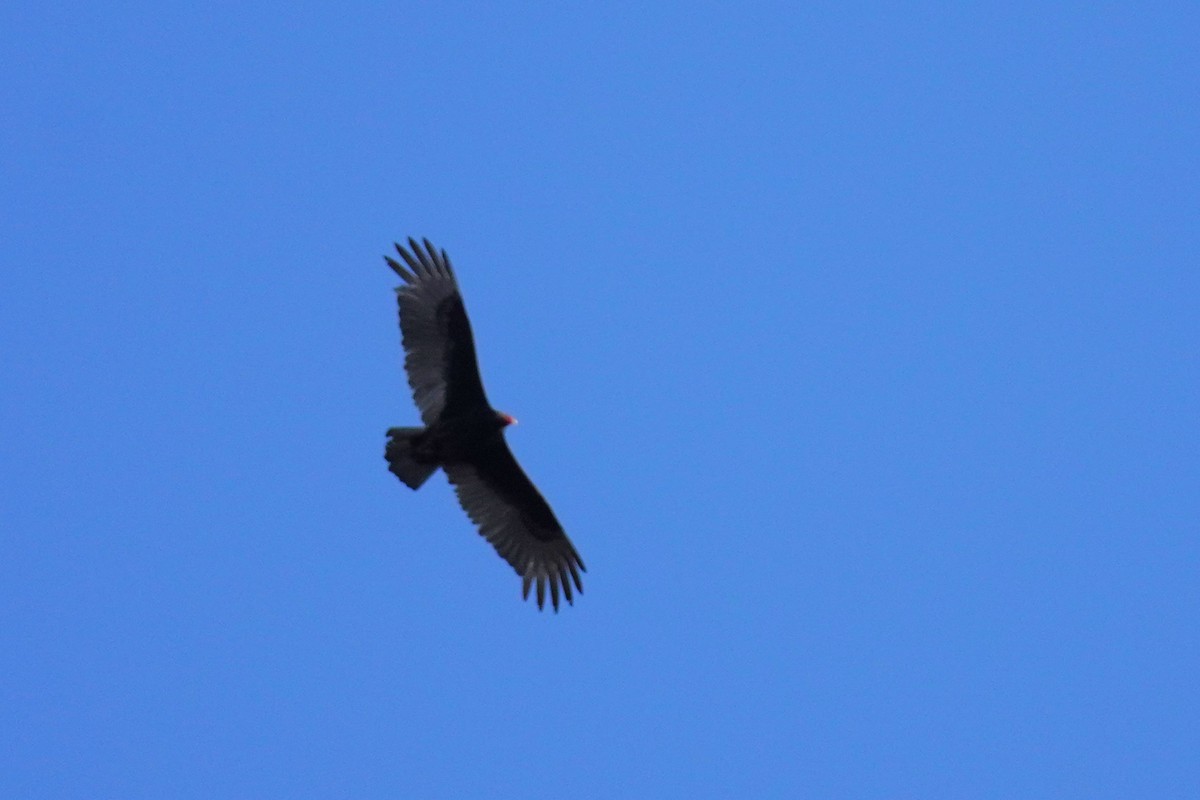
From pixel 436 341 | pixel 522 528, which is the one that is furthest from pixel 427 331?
pixel 522 528

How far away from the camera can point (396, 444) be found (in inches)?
658

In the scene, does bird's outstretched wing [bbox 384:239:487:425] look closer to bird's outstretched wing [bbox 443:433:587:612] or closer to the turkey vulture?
the turkey vulture

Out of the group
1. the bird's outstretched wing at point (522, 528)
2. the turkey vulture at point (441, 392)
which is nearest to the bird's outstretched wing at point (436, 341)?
the turkey vulture at point (441, 392)

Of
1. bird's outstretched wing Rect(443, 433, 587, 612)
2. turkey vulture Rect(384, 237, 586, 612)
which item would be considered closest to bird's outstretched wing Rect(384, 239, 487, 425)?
turkey vulture Rect(384, 237, 586, 612)

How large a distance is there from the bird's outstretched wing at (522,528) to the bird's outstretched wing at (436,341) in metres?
0.96

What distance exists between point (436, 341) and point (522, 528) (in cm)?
227

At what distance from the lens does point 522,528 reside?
17.5 m

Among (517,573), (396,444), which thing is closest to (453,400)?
(396,444)

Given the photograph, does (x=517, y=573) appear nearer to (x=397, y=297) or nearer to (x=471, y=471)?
(x=471, y=471)

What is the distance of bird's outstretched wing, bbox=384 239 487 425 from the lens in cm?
1652

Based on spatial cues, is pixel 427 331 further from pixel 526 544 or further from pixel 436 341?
pixel 526 544

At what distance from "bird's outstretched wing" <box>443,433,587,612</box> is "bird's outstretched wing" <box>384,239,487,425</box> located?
96 centimetres

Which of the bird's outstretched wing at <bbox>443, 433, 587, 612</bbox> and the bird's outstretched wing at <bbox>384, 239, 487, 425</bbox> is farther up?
the bird's outstretched wing at <bbox>384, 239, 487, 425</bbox>

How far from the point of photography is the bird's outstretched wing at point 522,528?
17328 millimetres
